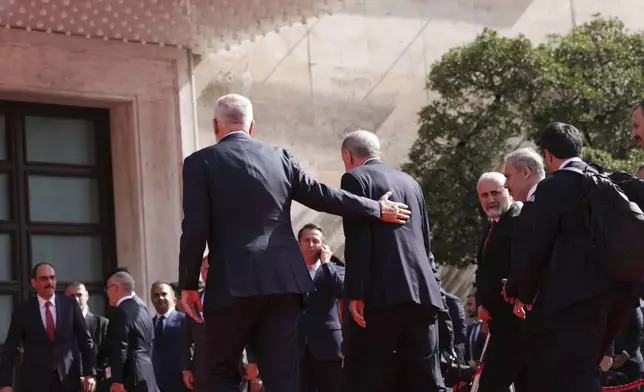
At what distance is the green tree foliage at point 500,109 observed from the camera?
51.8 feet

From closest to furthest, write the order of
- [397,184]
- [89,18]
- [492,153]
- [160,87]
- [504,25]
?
1. [397,184]
2. [89,18]
3. [160,87]
4. [492,153]
5. [504,25]

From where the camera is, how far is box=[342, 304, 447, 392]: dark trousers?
330 inches

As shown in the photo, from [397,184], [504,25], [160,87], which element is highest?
[504,25]

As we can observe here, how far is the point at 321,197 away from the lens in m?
7.96

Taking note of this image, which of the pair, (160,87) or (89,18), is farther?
(160,87)

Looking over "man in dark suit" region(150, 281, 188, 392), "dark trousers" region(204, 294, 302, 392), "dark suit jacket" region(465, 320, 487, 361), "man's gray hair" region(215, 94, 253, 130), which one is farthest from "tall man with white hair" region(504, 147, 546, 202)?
"man in dark suit" region(150, 281, 188, 392)

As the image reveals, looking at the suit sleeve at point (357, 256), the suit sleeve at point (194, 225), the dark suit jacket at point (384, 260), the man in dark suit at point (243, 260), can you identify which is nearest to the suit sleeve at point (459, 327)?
the dark suit jacket at point (384, 260)

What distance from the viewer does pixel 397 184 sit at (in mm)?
8711

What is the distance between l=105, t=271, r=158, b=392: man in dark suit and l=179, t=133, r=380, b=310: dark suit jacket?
5489mm

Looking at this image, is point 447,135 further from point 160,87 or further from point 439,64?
point 160,87

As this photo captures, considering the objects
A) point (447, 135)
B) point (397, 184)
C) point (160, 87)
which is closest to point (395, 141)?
point (447, 135)

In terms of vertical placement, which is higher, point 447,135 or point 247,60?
point 247,60

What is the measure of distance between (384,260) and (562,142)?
142cm

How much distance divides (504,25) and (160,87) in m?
5.53
